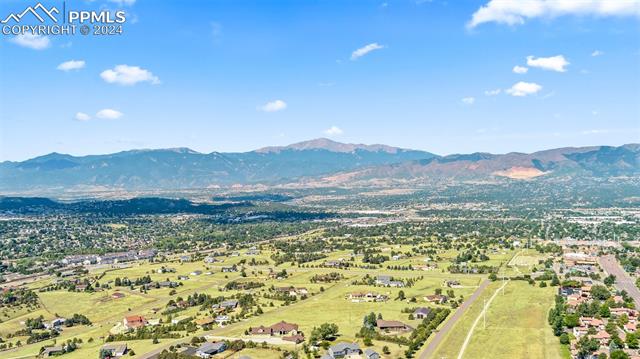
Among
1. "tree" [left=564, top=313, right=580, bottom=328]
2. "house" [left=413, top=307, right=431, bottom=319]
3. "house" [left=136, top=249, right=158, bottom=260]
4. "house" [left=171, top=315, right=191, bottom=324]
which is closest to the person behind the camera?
"tree" [left=564, top=313, right=580, bottom=328]

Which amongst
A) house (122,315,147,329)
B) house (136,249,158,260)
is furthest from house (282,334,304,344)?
house (136,249,158,260)

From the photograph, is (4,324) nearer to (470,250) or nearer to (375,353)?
(375,353)

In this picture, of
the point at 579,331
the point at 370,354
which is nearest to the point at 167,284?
the point at 370,354

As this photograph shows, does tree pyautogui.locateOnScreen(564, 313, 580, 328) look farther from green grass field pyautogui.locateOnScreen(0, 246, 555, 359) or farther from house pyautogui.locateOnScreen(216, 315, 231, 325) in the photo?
house pyautogui.locateOnScreen(216, 315, 231, 325)

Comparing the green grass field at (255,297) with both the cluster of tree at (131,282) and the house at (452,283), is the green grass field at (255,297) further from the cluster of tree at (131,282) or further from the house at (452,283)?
the cluster of tree at (131,282)

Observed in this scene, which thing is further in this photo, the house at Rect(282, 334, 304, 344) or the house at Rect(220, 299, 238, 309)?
the house at Rect(220, 299, 238, 309)

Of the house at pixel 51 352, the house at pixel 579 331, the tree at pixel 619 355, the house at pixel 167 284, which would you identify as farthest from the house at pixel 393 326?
the house at pixel 167 284

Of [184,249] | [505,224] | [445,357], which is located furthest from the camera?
[505,224]

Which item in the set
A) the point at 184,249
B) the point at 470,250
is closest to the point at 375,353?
the point at 470,250
